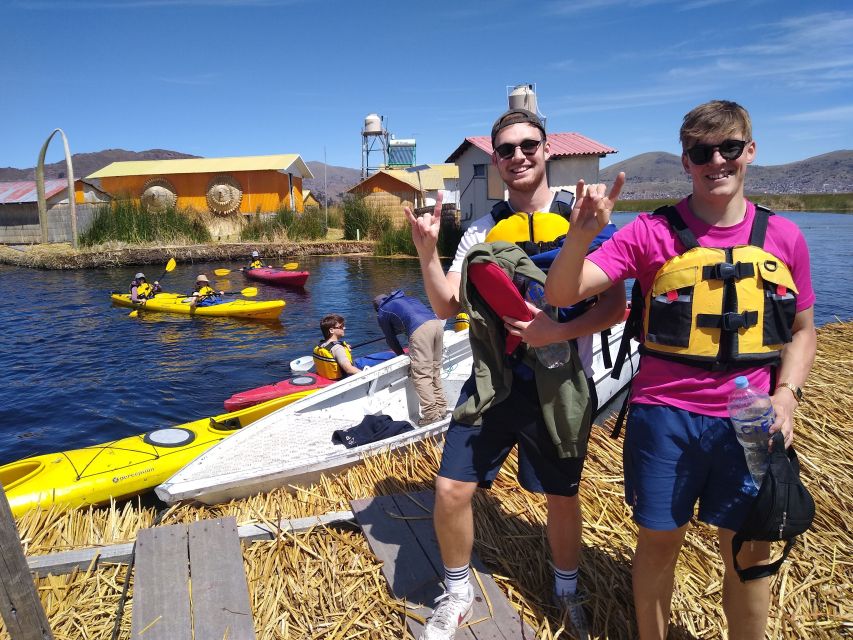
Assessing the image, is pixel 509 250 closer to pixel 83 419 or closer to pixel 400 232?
pixel 83 419

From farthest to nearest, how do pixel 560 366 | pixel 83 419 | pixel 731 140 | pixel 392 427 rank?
pixel 83 419 → pixel 392 427 → pixel 560 366 → pixel 731 140

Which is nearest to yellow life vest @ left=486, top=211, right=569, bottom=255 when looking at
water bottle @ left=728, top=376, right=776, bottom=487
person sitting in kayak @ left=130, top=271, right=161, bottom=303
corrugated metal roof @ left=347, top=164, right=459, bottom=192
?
water bottle @ left=728, top=376, right=776, bottom=487

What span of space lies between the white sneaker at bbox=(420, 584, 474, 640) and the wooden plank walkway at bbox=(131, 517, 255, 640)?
0.82 m

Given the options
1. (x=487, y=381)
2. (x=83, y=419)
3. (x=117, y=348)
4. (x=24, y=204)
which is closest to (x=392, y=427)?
(x=487, y=381)

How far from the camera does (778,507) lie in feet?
6.31

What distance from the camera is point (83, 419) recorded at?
33.2ft

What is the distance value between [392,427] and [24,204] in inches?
1462

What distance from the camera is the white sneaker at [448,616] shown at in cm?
253

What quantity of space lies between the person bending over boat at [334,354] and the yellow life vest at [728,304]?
664cm

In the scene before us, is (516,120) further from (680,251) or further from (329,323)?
(329,323)

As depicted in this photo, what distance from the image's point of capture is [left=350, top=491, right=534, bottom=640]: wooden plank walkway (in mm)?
2656

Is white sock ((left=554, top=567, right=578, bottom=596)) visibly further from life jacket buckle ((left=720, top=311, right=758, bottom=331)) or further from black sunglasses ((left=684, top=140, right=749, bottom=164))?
black sunglasses ((left=684, top=140, right=749, bottom=164))

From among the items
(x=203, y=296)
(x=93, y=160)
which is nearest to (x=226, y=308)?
(x=203, y=296)

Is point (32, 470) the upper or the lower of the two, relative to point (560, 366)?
lower
